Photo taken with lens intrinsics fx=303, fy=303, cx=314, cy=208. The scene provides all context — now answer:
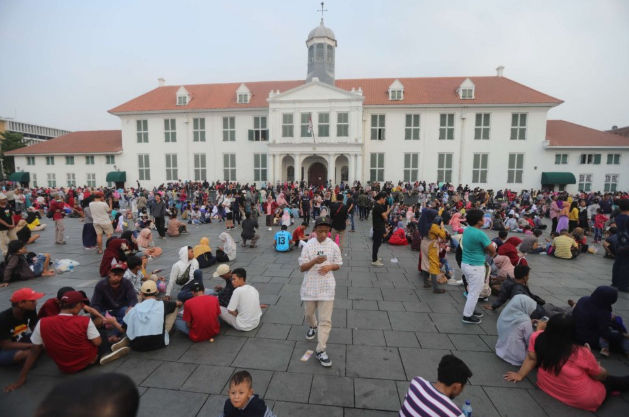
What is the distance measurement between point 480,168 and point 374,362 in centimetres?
2866

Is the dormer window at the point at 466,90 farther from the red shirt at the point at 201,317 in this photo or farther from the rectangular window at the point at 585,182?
the red shirt at the point at 201,317

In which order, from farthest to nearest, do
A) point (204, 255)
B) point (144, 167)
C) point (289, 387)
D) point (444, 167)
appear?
point (144, 167)
point (444, 167)
point (204, 255)
point (289, 387)

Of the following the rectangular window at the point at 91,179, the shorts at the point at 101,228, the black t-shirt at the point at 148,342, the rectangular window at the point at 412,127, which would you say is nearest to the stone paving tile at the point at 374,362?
the black t-shirt at the point at 148,342

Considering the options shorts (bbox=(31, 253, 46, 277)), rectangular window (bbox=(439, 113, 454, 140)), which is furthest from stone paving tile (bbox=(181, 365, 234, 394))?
rectangular window (bbox=(439, 113, 454, 140))

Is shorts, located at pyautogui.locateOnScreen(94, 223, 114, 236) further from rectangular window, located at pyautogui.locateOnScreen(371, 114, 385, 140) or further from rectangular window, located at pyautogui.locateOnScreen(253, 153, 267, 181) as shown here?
rectangular window, located at pyautogui.locateOnScreen(371, 114, 385, 140)

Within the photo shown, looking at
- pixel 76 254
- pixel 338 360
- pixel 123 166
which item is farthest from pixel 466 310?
pixel 123 166

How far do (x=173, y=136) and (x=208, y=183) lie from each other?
6.76 m

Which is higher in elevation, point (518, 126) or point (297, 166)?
point (518, 126)

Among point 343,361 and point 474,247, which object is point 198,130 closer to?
point 474,247

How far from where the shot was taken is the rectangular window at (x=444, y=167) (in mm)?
28328

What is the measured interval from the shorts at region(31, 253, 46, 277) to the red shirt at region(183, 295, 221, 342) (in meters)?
5.48

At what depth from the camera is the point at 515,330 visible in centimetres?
404

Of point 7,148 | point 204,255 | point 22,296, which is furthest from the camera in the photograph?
point 7,148

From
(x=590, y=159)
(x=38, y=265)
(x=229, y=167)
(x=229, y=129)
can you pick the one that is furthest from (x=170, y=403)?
(x=590, y=159)
